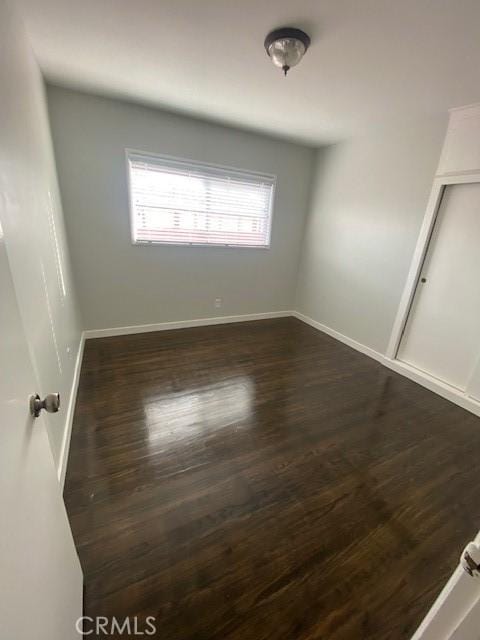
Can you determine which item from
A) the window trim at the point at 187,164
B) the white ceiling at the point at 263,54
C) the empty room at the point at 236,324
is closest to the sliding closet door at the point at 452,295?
the empty room at the point at 236,324

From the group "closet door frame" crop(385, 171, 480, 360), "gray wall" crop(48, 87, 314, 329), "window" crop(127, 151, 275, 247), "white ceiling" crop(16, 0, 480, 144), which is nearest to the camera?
"white ceiling" crop(16, 0, 480, 144)

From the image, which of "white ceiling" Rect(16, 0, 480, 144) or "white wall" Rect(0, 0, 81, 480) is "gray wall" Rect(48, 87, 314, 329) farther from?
"white wall" Rect(0, 0, 81, 480)

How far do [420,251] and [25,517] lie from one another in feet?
10.9

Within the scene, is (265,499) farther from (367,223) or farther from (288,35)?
(367,223)

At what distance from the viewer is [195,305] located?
373cm

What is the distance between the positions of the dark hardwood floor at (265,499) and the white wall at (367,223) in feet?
3.49

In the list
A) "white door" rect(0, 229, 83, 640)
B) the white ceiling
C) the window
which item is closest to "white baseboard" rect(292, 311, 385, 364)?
the window

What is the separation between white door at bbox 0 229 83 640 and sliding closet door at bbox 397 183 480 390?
3135 mm

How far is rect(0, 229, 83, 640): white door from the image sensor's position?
511mm

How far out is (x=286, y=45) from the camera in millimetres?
1624

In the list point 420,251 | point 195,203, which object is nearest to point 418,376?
point 420,251

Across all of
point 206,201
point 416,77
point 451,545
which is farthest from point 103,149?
point 451,545

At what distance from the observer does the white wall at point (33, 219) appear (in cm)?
118

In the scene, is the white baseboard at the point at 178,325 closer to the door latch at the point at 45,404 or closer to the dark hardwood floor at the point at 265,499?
the dark hardwood floor at the point at 265,499
